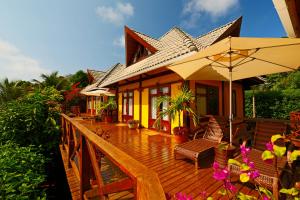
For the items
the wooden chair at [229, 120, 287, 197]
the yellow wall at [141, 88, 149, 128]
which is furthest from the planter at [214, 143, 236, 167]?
the yellow wall at [141, 88, 149, 128]

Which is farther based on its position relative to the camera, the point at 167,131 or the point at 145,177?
the point at 167,131

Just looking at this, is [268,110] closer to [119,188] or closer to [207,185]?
[207,185]

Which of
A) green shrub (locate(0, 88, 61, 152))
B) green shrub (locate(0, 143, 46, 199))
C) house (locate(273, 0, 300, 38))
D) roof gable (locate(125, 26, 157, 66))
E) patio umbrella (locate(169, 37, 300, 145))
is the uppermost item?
roof gable (locate(125, 26, 157, 66))

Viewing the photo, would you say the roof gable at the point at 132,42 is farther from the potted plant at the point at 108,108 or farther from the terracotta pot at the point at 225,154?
the terracotta pot at the point at 225,154

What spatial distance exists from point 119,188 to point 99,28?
48.4 ft

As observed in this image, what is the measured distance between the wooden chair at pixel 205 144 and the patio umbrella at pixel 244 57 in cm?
95

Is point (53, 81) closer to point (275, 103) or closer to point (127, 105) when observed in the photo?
point (127, 105)

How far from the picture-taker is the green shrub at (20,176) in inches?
95.2

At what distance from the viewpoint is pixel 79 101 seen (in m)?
26.5

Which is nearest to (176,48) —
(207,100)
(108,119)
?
(207,100)

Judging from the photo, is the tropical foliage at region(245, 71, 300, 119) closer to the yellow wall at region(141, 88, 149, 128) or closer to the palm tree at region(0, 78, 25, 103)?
the yellow wall at region(141, 88, 149, 128)

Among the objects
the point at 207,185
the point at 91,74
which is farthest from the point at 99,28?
the point at 207,185

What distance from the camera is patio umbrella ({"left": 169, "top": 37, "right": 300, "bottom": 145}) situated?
126 inches

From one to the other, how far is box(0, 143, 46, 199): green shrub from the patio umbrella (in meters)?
3.97
